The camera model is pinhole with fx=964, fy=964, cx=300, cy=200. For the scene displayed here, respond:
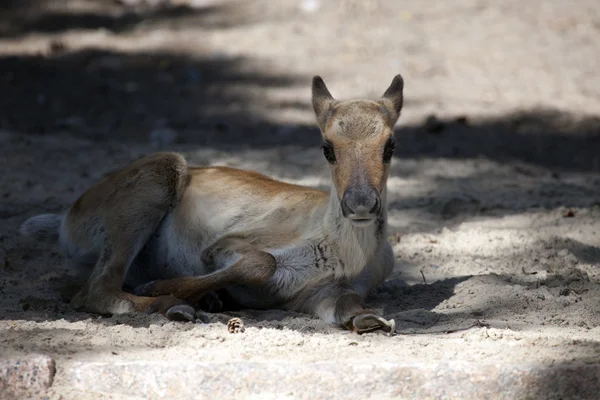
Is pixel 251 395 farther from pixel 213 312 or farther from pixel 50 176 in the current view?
pixel 50 176

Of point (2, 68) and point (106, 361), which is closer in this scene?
point (106, 361)

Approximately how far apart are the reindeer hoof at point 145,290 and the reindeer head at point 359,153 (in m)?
1.25

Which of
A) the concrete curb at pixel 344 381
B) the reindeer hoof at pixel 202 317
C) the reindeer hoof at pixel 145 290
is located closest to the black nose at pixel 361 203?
the reindeer hoof at pixel 202 317

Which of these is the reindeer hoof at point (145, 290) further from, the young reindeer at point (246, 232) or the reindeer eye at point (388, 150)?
the reindeer eye at point (388, 150)

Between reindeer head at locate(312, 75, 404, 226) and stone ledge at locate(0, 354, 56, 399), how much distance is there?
173cm

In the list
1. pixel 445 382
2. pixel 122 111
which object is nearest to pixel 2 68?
pixel 122 111

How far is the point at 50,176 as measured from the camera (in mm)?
8172

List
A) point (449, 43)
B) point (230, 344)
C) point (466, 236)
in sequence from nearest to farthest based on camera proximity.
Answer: point (230, 344), point (466, 236), point (449, 43)

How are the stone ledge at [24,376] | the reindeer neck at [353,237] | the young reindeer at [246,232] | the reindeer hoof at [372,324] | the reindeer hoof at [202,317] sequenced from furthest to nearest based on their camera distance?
1. the reindeer neck at [353,237]
2. the young reindeer at [246,232]
3. the reindeer hoof at [202,317]
4. the reindeer hoof at [372,324]
5. the stone ledge at [24,376]

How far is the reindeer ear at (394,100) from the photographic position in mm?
5734

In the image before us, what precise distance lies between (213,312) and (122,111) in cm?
551

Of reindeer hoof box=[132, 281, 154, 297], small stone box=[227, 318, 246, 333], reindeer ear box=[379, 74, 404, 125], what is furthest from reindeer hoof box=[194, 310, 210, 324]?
reindeer ear box=[379, 74, 404, 125]

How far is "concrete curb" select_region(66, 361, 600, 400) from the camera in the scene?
404 cm

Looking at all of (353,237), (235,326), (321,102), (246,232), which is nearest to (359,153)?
(353,237)
